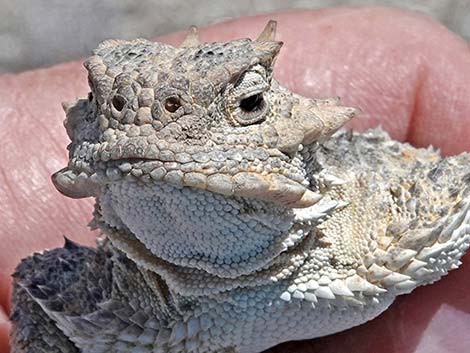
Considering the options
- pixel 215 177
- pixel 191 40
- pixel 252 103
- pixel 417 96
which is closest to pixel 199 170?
pixel 215 177

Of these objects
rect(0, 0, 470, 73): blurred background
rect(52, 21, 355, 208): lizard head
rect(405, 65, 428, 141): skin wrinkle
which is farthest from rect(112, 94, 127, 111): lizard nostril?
rect(0, 0, 470, 73): blurred background

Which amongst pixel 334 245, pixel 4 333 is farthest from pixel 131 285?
pixel 4 333

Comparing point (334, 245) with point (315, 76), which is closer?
point (334, 245)

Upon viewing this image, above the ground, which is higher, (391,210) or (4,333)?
(391,210)

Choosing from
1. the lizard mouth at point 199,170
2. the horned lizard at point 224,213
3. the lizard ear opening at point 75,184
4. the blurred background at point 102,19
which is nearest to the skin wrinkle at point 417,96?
the horned lizard at point 224,213

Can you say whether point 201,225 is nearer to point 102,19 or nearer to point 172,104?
point 172,104

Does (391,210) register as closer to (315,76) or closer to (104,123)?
(104,123)
